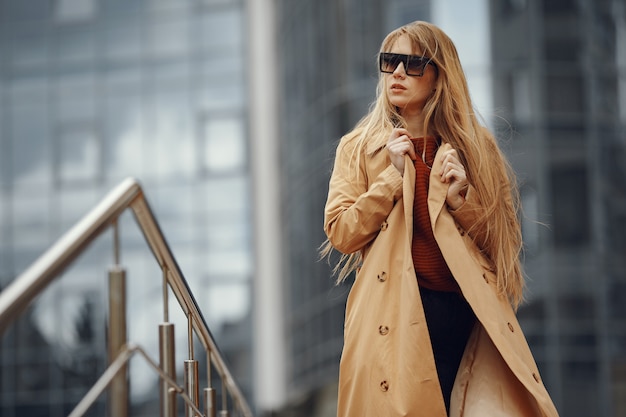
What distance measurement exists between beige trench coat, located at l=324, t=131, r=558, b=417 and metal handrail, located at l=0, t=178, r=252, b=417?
23.9 inches

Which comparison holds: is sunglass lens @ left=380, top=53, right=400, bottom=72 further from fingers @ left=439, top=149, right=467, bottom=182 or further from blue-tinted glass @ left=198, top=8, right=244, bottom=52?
blue-tinted glass @ left=198, top=8, right=244, bottom=52

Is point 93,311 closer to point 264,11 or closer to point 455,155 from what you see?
point 264,11

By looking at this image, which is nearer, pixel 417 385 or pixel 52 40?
pixel 417 385

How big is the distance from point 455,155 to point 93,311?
29.5 meters

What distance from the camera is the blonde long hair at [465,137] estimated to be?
14.3 feet

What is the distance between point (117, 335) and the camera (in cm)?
323

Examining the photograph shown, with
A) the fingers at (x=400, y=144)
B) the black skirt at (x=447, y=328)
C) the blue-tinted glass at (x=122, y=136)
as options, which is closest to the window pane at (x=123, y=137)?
the blue-tinted glass at (x=122, y=136)

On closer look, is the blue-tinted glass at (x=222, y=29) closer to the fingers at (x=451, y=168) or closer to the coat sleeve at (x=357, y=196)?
the coat sleeve at (x=357, y=196)

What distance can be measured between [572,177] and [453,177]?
16250 mm

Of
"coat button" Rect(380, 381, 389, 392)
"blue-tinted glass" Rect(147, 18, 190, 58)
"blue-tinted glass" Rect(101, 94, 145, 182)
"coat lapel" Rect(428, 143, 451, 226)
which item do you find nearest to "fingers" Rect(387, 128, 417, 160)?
"coat lapel" Rect(428, 143, 451, 226)

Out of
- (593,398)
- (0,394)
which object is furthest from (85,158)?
(593,398)

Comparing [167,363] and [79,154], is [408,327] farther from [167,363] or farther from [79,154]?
[79,154]

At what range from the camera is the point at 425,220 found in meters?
4.35

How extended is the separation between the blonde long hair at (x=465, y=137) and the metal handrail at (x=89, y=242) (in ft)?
1.89
